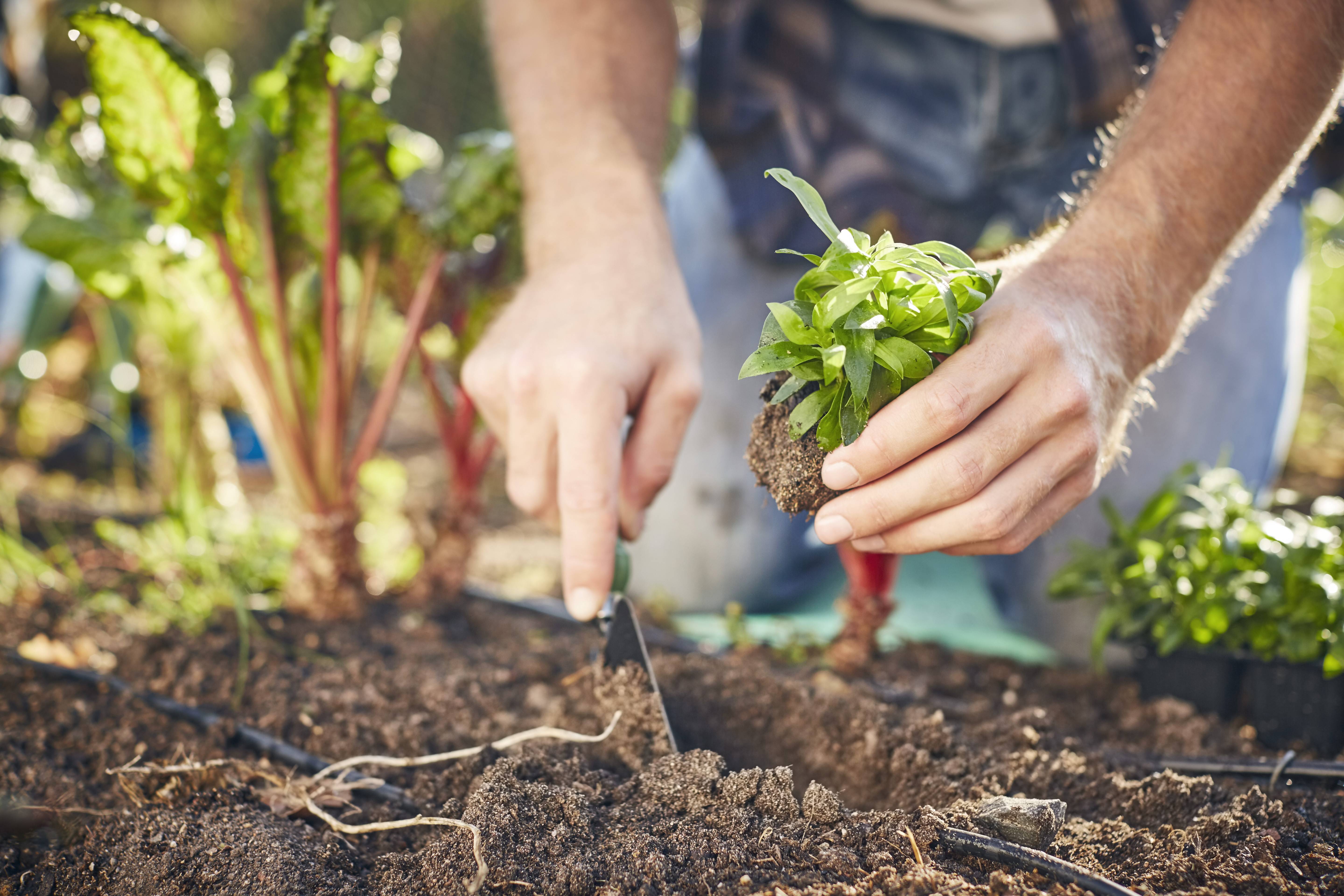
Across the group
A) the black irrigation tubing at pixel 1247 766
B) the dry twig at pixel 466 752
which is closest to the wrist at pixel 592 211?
the dry twig at pixel 466 752

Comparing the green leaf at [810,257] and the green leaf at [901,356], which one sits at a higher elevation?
the green leaf at [810,257]

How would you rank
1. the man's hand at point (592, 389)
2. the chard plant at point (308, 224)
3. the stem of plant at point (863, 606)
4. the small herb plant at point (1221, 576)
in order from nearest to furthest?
the man's hand at point (592, 389) → the small herb plant at point (1221, 576) → the chard plant at point (308, 224) → the stem of plant at point (863, 606)

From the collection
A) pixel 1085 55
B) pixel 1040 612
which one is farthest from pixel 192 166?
pixel 1040 612

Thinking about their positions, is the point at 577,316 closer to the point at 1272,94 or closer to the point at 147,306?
the point at 1272,94

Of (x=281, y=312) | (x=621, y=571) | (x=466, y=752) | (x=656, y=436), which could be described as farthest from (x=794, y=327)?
(x=281, y=312)

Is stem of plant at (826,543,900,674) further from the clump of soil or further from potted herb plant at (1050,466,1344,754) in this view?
the clump of soil

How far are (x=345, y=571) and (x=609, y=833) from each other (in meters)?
1.06

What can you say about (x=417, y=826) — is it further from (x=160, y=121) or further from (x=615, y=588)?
(x=160, y=121)

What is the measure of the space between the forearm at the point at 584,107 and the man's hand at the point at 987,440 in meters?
0.63

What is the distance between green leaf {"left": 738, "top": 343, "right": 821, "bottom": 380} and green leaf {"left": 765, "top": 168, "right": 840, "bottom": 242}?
0.44 ft

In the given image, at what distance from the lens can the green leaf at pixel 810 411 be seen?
1.00 m

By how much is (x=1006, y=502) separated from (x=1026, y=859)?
410 mm

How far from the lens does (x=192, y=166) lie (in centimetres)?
146

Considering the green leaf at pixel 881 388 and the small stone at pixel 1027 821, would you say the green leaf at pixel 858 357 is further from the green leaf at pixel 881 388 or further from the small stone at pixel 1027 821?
the small stone at pixel 1027 821
